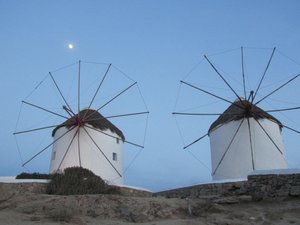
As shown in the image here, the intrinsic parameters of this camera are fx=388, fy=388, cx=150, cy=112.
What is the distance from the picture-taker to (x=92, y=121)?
23.8 metres

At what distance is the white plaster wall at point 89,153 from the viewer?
22.7m

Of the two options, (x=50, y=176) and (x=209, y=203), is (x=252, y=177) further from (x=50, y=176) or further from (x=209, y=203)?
(x=50, y=176)

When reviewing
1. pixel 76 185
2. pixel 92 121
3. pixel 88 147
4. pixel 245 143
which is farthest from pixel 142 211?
pixel 92 121

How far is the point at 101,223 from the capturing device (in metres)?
9.62

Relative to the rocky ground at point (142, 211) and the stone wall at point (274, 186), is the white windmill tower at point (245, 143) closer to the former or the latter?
the stone wall at point (274, 186)

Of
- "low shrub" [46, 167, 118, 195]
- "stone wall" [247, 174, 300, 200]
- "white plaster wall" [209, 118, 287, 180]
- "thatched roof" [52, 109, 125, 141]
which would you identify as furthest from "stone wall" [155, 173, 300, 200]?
"thatched roof" [52, 109, 125, 141]

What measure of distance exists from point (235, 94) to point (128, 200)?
11894 mm

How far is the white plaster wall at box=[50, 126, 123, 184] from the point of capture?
22.7m

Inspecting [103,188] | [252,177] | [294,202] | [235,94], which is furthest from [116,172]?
[294,202]

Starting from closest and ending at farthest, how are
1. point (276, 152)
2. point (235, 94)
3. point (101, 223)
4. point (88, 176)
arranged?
point (101, 223) → point (88, 176) → point (276, 152) → point (235, 94)

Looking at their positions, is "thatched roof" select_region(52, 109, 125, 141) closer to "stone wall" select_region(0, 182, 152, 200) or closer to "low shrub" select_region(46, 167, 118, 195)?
"low shrub" select_region(46, 167, 118, 195)

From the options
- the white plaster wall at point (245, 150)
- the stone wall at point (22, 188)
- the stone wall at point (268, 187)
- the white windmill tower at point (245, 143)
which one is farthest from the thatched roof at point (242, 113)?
the stone wall at point (22, 188)

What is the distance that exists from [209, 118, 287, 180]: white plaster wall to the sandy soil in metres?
7.60

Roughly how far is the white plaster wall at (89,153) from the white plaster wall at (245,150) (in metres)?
6.32
